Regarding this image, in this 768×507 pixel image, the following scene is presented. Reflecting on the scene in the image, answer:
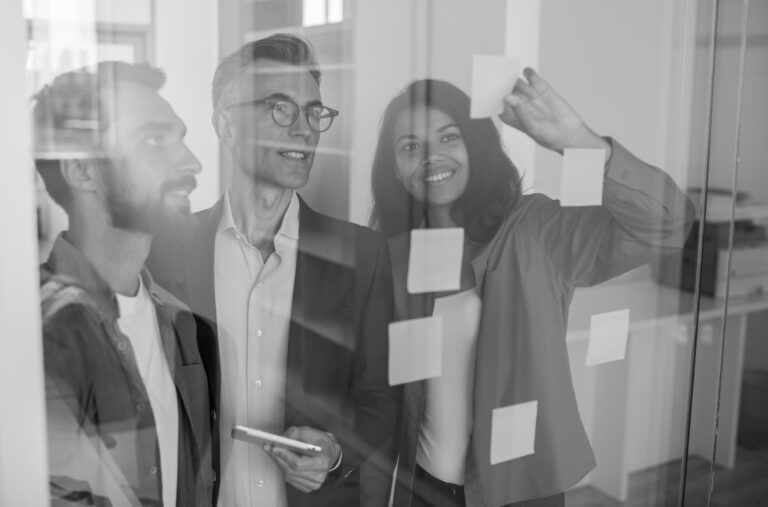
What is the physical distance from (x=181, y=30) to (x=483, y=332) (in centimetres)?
75

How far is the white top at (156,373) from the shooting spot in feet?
3.52

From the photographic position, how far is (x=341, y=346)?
125 cm

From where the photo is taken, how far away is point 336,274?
1.23m

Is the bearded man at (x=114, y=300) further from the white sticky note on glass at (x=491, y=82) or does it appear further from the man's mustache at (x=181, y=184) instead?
the white sticky note on glass at (x=491, y=82)

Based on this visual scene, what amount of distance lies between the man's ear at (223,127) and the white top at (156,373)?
0.24 m

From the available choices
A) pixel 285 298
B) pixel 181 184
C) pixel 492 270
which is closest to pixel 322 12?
pixel 181 184

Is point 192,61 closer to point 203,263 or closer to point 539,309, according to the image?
point 203,263

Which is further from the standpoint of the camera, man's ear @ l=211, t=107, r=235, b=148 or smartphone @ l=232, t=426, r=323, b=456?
smartphone @ l=232, t=426, r=323, b=456

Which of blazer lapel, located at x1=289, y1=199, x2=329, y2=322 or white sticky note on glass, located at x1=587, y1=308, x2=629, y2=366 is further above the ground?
blazer lapel, located at x1=289, y1=199, x2=329, y2=322

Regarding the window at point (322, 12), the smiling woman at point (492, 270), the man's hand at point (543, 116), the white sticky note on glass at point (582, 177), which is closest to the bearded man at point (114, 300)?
the window at point (322, 12)

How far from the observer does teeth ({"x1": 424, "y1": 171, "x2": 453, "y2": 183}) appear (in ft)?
4.29

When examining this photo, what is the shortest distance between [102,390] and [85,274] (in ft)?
0.55

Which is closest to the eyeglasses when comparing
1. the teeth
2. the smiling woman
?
the smiling woman

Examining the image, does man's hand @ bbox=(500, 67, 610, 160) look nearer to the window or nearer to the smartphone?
the window
